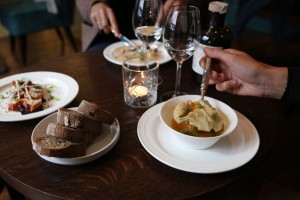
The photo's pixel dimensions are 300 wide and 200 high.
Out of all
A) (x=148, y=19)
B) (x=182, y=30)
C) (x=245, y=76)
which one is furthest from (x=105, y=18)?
(x=245, y=76)

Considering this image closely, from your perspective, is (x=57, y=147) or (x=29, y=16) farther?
(x=29, y=16)

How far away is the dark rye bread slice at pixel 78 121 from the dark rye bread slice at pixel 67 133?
0.05 ft

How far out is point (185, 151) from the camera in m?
0.72

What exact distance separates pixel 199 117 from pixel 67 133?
0.31 metres

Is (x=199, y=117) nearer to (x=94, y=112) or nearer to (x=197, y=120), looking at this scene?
(x=197, y=120)

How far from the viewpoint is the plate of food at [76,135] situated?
0.67 metres

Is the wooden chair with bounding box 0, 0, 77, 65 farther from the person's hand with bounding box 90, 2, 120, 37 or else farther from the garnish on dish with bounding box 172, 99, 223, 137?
the garnish on dish with bounding box 172, 99, 223, 137

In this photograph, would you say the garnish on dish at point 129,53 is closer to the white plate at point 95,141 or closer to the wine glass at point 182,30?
the wine glass at point 182,30

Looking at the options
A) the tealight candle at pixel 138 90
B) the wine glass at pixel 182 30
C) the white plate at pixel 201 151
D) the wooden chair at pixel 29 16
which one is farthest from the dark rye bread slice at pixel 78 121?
the wooden chair at pixel 29 16

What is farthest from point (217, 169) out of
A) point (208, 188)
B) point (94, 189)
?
point (94, 189)

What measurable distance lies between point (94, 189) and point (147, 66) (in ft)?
1.89

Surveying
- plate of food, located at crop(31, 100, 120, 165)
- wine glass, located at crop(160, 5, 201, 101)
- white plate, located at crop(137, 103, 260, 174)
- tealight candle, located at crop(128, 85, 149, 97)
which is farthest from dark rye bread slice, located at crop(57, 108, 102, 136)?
wine glass, located at crop(160, 5, 201, 101)

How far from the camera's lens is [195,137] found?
0.67 meters

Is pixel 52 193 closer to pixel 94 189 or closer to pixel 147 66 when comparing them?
pixel 94 189
